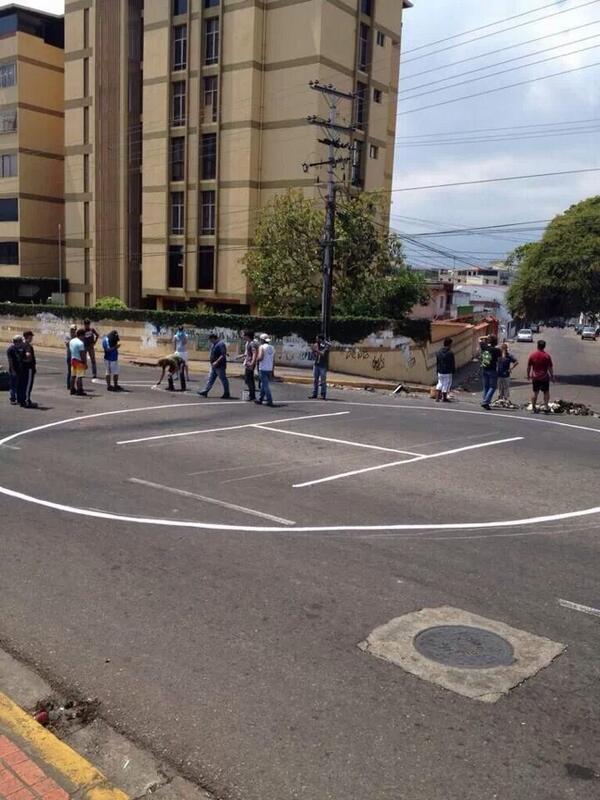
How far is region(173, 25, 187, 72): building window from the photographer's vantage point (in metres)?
42.0

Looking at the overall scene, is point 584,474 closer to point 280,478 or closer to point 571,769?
point 280,478

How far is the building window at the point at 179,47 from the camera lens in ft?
138

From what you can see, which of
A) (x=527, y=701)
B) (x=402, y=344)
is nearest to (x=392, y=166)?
(x=402, y=344)

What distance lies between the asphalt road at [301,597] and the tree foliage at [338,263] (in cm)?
1998

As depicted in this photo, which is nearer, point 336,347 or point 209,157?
point 336,347

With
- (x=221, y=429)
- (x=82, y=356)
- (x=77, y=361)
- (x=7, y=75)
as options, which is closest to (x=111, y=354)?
(x=82, y=356)

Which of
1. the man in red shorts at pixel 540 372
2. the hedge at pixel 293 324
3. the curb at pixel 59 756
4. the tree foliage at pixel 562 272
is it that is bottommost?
the curb at pixel 59 756

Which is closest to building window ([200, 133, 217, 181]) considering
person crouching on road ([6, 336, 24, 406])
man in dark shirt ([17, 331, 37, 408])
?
man in dark shirt ([17, 331, 37, 408])

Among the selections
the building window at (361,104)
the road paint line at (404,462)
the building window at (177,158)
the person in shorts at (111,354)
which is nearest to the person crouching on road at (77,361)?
the person in shorts at (111,354)

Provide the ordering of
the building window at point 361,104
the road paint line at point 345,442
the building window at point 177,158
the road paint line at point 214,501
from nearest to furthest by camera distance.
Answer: the road paint line at point 214,501 → the road paint line at point 345,442 → the building window at point 361,104 → the building window at point 177,158

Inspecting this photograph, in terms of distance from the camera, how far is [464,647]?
5105mm

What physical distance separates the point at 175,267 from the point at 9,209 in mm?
15698

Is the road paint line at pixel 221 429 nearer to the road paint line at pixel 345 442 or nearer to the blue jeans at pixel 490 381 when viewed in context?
the road paint line at pixel 345 442

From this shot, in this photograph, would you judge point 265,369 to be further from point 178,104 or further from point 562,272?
point 178,104
